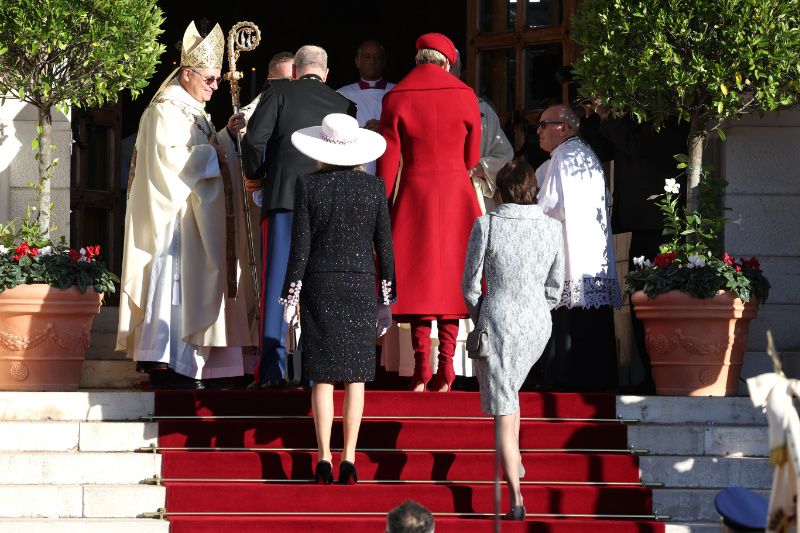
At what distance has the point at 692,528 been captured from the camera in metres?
7.77

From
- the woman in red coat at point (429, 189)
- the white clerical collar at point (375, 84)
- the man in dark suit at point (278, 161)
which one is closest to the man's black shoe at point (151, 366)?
the man in dark suit at point (278, 161)

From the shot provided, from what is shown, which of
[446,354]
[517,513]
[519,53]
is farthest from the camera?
[519,53]

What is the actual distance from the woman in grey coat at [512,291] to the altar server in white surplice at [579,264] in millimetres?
1452

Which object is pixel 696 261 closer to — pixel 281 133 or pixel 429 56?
pixel 429 56

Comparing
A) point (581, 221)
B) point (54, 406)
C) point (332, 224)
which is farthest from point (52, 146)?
point (581, 221)

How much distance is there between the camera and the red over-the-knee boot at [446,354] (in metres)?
8.71

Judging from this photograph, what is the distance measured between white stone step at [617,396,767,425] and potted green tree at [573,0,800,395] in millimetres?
258

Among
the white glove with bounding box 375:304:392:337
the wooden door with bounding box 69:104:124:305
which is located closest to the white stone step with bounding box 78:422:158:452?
the white glove with bounding box 375:304:392:337

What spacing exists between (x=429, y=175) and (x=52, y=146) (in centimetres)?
222

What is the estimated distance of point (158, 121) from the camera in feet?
30.4

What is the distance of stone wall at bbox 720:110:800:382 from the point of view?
9.95 metres

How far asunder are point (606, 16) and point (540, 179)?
1.09m

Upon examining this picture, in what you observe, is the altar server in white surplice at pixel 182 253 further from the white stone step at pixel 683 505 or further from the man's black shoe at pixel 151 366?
the white stone step at pixel 683 505

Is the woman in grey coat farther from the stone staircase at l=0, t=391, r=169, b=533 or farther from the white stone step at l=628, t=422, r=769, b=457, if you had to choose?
the stone staircase at l=0, t=391, r=169, b=533
